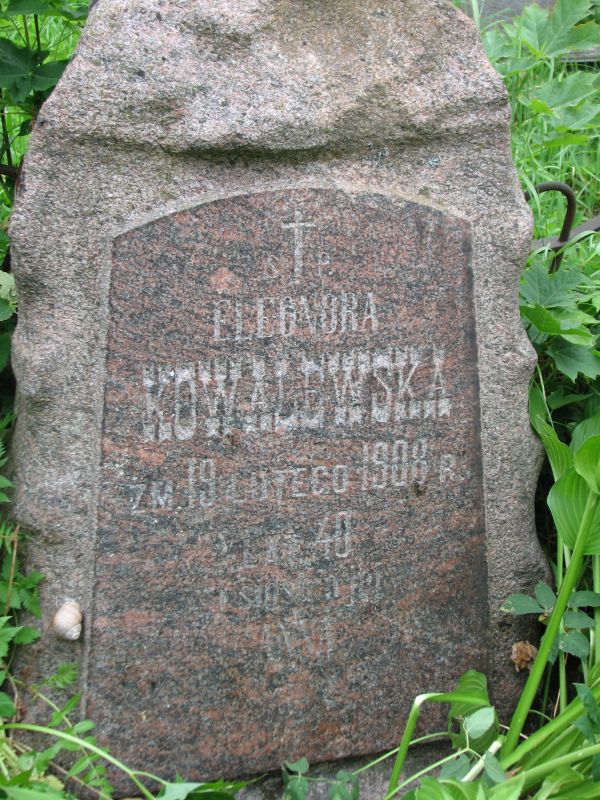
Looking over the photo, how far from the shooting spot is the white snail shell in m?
1.63

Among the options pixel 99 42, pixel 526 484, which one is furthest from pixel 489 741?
pixel 99 42

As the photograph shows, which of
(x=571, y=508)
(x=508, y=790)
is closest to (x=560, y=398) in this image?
(x=571, y=508)

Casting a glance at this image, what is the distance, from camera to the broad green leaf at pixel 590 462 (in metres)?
1.58

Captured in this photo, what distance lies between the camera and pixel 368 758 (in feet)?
5.95

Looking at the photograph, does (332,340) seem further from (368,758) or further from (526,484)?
(368,758)

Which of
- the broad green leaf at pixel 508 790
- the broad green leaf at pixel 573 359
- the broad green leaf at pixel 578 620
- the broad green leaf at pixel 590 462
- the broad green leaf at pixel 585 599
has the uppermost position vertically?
the broad green leaf at pixel 573 359

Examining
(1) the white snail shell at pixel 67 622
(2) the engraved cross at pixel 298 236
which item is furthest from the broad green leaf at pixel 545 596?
(1) the white snail shell at pixel 67 622

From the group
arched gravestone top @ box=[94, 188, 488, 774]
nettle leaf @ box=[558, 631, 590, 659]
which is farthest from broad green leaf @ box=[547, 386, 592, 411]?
nettle leaf @ box=[558, 631, 590, 659]

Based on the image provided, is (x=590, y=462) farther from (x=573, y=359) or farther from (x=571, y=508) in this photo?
(x=573, y=359)

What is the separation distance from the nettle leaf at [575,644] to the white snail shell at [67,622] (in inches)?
38.1

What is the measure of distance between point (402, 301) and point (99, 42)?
0.78 metres

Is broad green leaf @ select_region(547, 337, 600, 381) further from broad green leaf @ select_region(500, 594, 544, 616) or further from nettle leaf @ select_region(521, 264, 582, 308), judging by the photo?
broad green leaf @ select_region(500, 594, 544, 616)

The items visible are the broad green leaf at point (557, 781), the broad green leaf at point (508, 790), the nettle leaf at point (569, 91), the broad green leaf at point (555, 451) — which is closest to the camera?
the broad green leaf at point (508, 790)

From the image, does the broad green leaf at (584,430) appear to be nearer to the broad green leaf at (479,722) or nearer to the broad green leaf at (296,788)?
the broad green leaf at (479,722)
